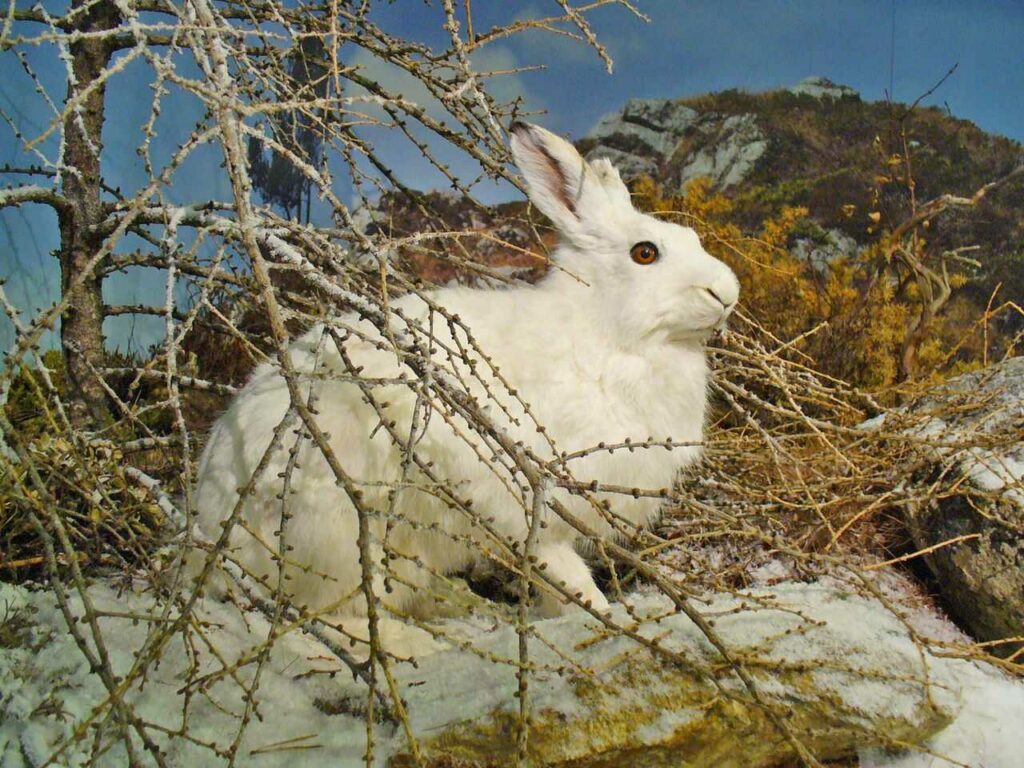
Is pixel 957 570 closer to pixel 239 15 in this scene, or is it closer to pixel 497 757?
pixel 497 757

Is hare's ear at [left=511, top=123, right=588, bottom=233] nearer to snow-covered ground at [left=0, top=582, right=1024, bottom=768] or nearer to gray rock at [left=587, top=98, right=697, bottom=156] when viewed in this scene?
snow-covered ground at [left=0, top=582, right=1024, bottom=768]

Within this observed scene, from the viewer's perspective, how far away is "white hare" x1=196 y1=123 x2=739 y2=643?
230cm

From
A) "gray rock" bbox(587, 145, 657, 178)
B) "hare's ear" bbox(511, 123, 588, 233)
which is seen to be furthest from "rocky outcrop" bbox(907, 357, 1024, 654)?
"gray rock" bbox(587, 145, 657, 178)

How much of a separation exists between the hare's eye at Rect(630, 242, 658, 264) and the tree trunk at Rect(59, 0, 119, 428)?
1928 millimetres

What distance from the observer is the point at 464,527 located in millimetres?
2420

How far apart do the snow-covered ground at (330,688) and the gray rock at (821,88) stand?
7470mm

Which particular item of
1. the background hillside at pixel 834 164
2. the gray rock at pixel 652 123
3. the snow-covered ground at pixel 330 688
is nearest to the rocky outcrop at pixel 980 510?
the snow-covered ground at pixel 330 688

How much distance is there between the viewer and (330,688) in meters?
1.99

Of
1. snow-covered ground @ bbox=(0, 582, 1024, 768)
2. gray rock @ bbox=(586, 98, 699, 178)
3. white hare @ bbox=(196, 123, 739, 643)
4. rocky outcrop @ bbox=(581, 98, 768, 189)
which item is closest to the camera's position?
snow-covered ground @ bbox=(0, 582, 1024, 768)

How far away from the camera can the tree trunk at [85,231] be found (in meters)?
2.91

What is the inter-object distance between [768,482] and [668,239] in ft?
4.14

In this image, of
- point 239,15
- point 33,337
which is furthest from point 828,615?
point 239,15

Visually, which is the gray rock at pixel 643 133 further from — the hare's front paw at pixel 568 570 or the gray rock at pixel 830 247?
the hare's front paw at pixel 568 570

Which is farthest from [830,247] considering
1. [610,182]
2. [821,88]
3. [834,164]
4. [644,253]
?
[644,253]
